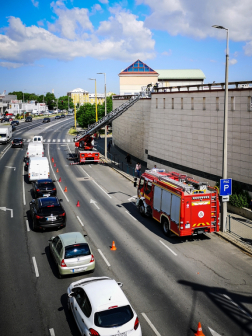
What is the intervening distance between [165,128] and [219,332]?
25.3m

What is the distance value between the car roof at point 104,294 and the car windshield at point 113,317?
141 mm

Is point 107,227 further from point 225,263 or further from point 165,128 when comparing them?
point 165,128

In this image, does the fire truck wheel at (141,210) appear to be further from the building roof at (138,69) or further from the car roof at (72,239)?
the building roof at (138,69)

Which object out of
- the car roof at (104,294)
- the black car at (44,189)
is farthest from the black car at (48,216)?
the car roof at (104,294)

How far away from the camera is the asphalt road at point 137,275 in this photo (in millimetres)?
11062

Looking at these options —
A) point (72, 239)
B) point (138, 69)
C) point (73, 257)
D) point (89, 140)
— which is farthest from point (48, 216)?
point (138, 69)

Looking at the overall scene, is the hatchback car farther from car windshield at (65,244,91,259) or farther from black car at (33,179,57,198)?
black car at (33,179,57,198)

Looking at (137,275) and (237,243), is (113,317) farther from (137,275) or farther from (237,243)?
(237,243)

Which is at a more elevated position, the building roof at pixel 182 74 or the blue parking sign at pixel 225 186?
the building roof at pixel 182 74

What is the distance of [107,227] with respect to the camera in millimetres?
20625

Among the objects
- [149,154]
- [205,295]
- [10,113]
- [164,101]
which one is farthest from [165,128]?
[10,113]

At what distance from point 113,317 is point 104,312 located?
30 cm

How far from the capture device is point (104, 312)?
30.8ft

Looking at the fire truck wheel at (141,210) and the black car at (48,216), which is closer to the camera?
the black car at (48,216)
